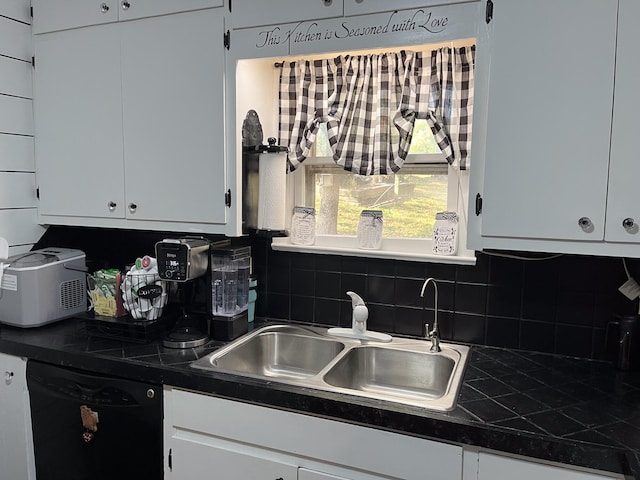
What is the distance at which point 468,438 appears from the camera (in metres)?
1.19

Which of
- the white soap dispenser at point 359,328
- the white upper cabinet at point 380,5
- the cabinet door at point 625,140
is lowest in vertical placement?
the white soap dispenser at point 359,328

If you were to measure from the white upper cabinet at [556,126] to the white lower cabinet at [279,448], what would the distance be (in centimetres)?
65

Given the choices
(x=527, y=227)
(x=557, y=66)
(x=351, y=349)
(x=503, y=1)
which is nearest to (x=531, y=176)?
(x=527, y=227)

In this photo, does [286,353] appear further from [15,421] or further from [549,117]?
[549,117]

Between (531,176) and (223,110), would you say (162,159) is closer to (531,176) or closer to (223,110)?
(223,110)

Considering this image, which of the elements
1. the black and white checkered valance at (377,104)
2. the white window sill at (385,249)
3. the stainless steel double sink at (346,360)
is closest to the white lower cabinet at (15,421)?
the stainless steel double sink at (346,360)

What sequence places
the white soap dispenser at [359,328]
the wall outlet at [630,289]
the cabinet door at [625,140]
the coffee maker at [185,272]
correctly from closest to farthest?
the cabinet door at [625,140]
the wall outlet at [630,289]
the coffee maker at [185,272]
the white soap dispenser at [359,328]

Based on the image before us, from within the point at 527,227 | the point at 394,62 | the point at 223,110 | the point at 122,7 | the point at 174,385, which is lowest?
the point at 174,385

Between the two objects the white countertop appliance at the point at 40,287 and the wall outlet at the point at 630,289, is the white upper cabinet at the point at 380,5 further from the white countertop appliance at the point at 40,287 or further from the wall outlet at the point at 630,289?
the white countertop appliance at the point at 40,287

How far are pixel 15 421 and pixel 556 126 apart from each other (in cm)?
A: 216

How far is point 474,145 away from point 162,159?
1.14 m

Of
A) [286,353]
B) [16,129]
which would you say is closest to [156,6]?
[16,129]

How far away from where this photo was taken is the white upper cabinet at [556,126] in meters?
1.29

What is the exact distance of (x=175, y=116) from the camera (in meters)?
1.79
